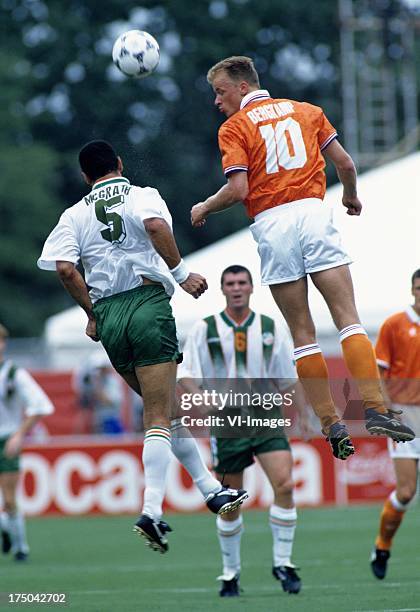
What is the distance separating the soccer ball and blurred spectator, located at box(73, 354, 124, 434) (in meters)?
12.6

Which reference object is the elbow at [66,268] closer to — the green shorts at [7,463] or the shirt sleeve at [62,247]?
the shirt sleeve at [62,247]

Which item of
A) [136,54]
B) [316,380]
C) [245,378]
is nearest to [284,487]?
[245,378]

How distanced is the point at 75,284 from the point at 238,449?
302cm

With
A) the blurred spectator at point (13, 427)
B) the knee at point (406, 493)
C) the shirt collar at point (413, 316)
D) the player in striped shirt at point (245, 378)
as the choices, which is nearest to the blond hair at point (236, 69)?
the player in striped shirt at point (245, 378)

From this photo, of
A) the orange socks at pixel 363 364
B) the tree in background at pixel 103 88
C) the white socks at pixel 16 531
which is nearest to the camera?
the orange socks at pixel 363 364

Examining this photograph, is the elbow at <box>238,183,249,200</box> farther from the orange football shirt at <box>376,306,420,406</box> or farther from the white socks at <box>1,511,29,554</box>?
the white socks at <box>1,511,29,554</box>

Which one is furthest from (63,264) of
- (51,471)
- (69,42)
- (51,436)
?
(69,42)

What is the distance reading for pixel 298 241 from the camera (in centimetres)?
877

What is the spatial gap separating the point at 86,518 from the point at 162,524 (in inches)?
438

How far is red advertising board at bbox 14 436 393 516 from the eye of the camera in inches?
757

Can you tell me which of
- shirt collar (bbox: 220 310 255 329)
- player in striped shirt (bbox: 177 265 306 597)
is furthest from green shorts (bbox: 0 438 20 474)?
shirt collar (bbox: 220 310 255 329)

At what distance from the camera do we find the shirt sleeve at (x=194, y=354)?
1121 cm

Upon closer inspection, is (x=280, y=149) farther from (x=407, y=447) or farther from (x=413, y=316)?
(x=407, y=447)

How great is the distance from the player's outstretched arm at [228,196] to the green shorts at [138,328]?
583 millimetres
